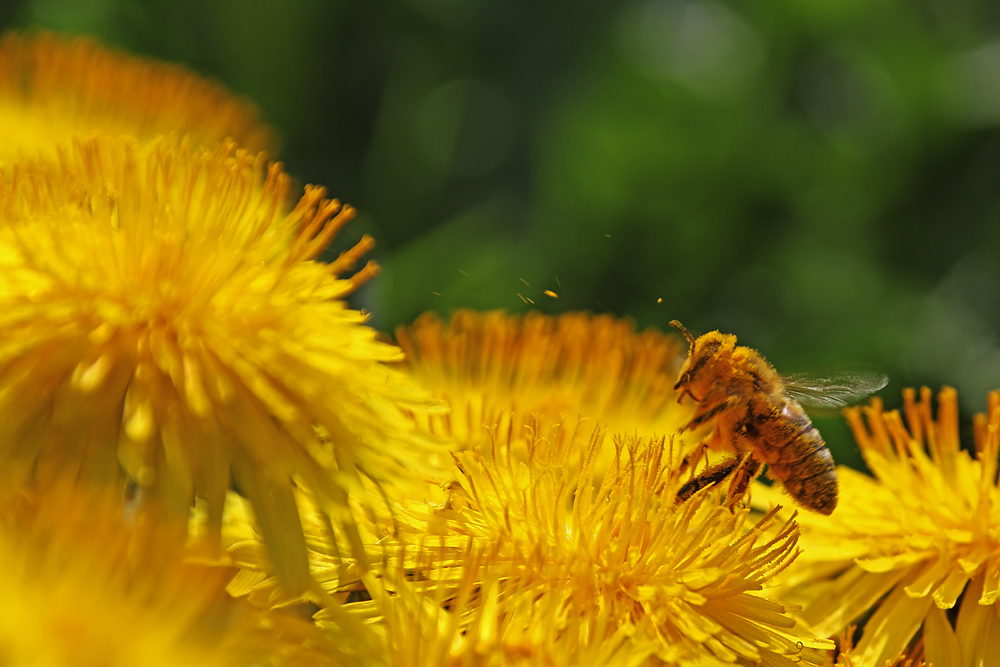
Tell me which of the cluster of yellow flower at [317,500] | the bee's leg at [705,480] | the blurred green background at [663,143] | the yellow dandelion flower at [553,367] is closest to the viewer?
the cluster of yellow flower at [317,500]

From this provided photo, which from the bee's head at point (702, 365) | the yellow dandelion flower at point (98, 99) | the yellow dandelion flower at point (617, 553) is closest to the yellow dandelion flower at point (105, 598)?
the yellow dandelion flower at point (617, 553)

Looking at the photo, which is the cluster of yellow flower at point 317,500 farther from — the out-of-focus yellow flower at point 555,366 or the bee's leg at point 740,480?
the out-of-focus yellow flower at point 555,366

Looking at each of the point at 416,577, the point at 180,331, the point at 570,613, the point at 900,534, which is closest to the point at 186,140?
the point at 180,331

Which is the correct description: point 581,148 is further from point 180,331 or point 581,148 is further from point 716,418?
point 180,331

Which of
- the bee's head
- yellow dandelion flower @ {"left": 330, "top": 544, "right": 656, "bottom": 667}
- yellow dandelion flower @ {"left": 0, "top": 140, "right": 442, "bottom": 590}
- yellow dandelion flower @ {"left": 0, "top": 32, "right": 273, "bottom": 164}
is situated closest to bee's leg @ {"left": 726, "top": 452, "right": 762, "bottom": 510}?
the bee's head

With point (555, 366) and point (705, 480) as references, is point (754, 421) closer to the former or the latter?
point (705, 480)

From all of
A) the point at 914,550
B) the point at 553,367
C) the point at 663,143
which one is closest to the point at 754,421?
the point at 914,550

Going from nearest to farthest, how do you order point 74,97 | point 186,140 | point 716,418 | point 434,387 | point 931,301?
1. point 186,140
2. point 716,418
3. point 434,387
4. point 74,97
5. point 931,301
